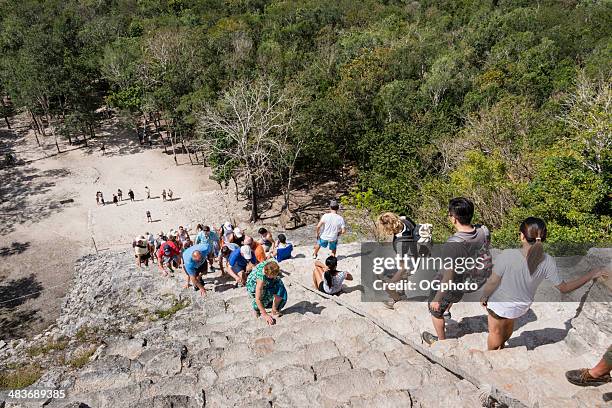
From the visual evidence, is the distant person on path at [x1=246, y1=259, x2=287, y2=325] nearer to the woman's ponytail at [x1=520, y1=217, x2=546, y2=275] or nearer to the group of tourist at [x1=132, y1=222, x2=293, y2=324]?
the group of tourist at [x1=132, y1=222, x2=293, y2=324]

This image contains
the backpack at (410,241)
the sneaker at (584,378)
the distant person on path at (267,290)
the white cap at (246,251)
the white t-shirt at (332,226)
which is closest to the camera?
the sneaker at (584,378)

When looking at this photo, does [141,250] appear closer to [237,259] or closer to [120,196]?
[237,259]

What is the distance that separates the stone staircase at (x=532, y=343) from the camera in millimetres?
5074

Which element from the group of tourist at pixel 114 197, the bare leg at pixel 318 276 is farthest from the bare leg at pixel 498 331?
the group of tourist at pixel 114 197

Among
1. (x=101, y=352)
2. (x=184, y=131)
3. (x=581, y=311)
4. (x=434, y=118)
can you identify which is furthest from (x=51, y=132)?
(x=581, y=311)

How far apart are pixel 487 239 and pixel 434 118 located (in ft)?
76.3

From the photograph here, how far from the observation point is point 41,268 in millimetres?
22734

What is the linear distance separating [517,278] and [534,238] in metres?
0.58

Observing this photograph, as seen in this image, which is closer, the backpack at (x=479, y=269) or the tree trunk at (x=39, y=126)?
the backpack at (x=479, y=269)

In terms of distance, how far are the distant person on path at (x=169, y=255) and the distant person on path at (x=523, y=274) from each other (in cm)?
1043

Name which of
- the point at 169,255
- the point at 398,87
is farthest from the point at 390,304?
the point at 398,87

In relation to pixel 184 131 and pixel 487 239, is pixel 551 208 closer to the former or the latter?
pixel 487 239

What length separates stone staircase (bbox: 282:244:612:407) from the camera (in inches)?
200

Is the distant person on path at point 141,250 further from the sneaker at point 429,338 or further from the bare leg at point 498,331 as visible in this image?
the bare leg at point 498,331
